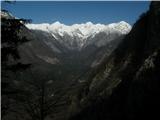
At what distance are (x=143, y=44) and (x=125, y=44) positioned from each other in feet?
45.9

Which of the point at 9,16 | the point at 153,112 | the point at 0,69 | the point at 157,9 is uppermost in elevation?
the point at 157,9

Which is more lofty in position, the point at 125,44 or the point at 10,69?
the point at 125,44

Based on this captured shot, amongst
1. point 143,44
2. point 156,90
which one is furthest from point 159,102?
point 143,44

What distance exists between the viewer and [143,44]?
334 feet

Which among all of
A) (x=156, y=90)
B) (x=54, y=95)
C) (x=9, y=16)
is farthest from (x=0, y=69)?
(x=156, y=90)

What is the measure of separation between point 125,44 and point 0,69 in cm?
9765

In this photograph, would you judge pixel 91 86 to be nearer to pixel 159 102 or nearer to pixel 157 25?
pixel 157 25

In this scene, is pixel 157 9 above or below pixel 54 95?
above

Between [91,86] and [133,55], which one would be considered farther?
[91,86]

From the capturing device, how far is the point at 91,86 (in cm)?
12594

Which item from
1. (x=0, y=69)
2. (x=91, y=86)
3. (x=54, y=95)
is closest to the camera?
(x=0, y=69)

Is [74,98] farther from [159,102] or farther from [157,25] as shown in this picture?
[159,102]

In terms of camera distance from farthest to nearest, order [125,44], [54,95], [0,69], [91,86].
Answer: [91,86] → [125,44] → [54,95] → [0,69]

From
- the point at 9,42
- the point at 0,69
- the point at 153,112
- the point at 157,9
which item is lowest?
the point at 153,112
